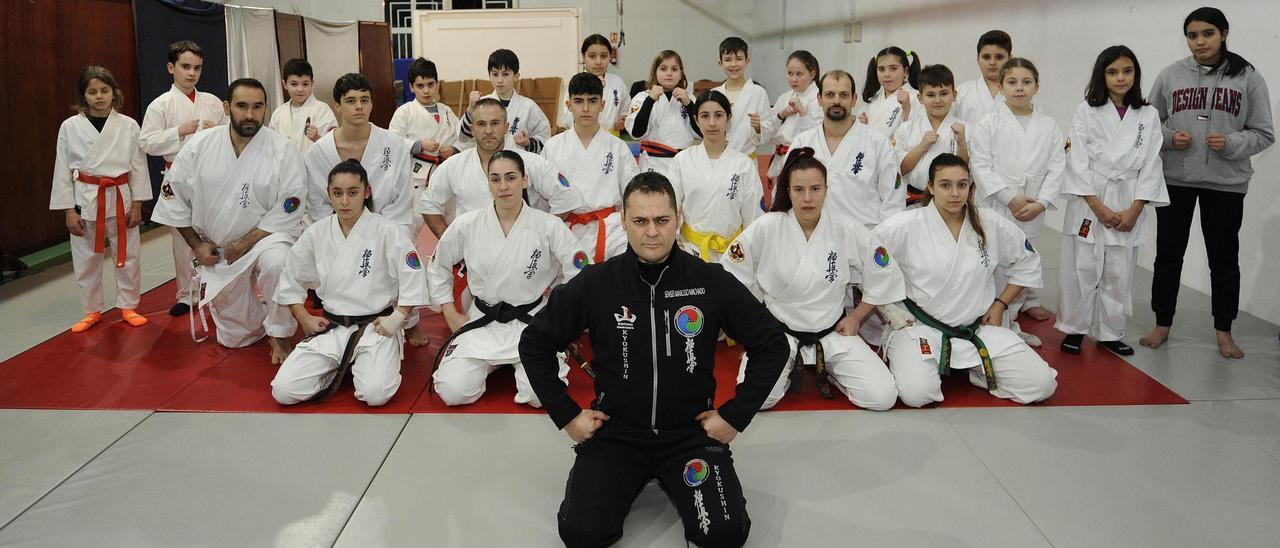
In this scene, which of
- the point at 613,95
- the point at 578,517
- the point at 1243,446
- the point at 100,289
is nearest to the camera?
the point at 578,517

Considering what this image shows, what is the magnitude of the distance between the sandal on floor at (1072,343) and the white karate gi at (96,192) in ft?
16.0

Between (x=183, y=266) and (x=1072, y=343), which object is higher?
(x=183, y=266)

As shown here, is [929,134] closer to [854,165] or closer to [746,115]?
[854,165]

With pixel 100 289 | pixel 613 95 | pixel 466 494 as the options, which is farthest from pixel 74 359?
pixel 613 95

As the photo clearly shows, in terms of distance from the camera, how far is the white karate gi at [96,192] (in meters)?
4.83

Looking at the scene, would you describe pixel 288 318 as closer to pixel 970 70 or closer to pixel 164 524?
pixel 164 524

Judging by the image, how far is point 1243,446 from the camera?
3.29 meters

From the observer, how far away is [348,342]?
12.8 feet

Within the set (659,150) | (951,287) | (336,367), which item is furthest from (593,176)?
(951,287)

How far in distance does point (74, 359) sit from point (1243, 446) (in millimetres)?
4964

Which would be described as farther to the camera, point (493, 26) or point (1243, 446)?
point (493, 26)

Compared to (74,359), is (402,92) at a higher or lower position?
higher

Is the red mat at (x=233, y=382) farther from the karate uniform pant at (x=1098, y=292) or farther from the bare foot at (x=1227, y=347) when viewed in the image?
the bare foot at (x=1227, y=347)

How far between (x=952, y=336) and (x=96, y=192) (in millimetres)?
4383
